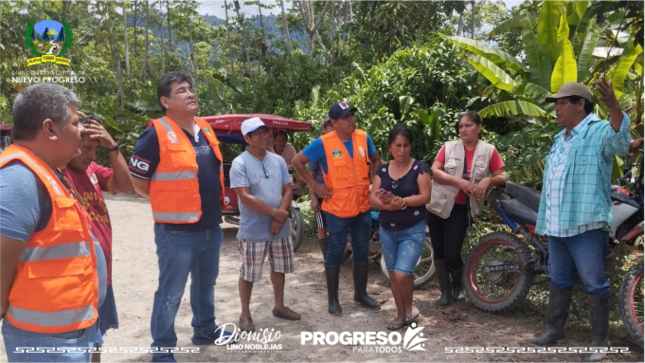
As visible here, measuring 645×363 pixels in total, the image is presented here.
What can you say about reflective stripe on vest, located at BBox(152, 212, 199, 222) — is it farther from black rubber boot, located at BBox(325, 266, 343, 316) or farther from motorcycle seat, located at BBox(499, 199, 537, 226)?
motorcycle seat, located at BBox(499, 199, 537, 226)

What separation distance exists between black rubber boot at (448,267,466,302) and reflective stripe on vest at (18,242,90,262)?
3.82 metres

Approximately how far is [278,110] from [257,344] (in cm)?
1074

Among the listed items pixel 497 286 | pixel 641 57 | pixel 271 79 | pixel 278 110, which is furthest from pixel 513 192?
pixel 271 79

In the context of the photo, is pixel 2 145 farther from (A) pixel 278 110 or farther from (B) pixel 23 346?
(B) pixel 23 346

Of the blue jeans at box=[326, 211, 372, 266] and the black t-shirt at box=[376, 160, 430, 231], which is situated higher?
the black t-shirt at box=[376, 160, 430, 231]

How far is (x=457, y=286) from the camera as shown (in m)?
5.16

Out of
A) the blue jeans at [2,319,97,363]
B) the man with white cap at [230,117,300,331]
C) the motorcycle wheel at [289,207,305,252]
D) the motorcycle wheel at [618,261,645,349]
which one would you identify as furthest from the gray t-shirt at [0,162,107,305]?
the motorcycle wheel at [289,207,305,252]

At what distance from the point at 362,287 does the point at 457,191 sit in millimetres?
1354

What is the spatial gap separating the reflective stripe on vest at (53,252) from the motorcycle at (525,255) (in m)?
3.62

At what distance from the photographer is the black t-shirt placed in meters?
4.45

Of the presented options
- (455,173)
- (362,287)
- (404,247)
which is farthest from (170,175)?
(455,173)

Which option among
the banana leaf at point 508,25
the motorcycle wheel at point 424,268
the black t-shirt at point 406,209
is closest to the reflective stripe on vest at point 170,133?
the black t-shirt at point 406,209

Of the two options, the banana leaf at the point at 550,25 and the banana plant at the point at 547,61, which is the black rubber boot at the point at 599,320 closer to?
the banana plant at the point at 547,61

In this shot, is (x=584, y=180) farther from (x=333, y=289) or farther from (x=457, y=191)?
(x=333, y=289)
